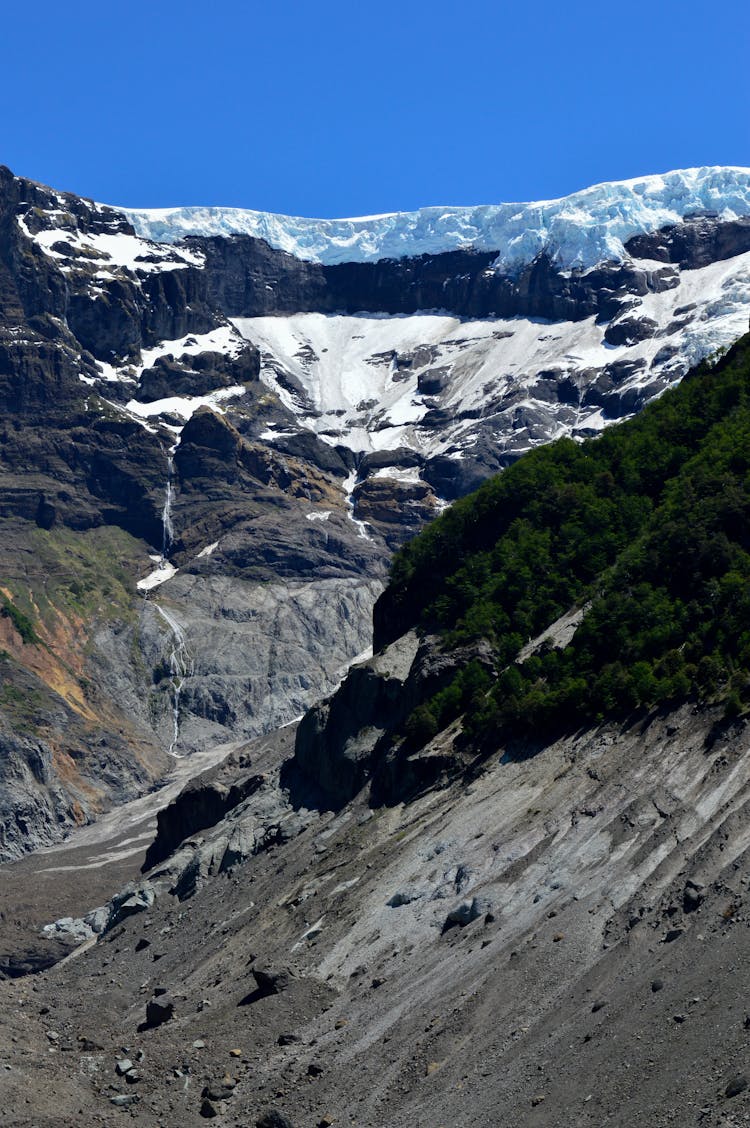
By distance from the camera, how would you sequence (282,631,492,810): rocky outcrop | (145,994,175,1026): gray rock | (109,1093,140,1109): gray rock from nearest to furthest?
(109,1093,140,1109): gray rock
(145,994,175,1026): gray rock
(282,631,492,810): rocky outcrop

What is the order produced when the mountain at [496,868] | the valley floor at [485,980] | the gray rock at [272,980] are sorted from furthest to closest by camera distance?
the gray rock at [272,980] < the mountain at [496,868] < the valley floor at [485,980]

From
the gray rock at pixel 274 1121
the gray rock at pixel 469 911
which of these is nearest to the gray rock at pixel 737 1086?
the gray rock at pixel 274 1121

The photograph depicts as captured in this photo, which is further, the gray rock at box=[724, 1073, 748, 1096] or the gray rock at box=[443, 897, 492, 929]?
the gray rock at box=[443, 897, 492, 929]

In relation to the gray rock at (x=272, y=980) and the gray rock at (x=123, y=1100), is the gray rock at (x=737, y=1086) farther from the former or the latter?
the gray rock at (x=272, y=980)

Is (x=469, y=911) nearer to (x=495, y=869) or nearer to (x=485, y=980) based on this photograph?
(x=495, y=869)

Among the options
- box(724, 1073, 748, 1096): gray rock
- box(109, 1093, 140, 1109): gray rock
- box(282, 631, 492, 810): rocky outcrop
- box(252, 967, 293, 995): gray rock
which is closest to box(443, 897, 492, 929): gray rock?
box(252, 967, 293, 995): gray rock

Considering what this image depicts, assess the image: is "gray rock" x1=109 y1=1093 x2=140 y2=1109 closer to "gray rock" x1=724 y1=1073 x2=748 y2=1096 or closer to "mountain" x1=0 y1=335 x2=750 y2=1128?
"mountain" x1=0 y1=335 x2=750 y2=1128

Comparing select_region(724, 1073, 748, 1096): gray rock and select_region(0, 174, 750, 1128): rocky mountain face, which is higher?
select_region(0, 174, 750, 1128): rocky mountain face

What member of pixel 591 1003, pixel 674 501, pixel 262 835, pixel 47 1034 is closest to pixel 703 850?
pixel 591 1003

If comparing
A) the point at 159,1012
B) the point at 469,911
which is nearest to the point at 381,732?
the point at 159,1012
